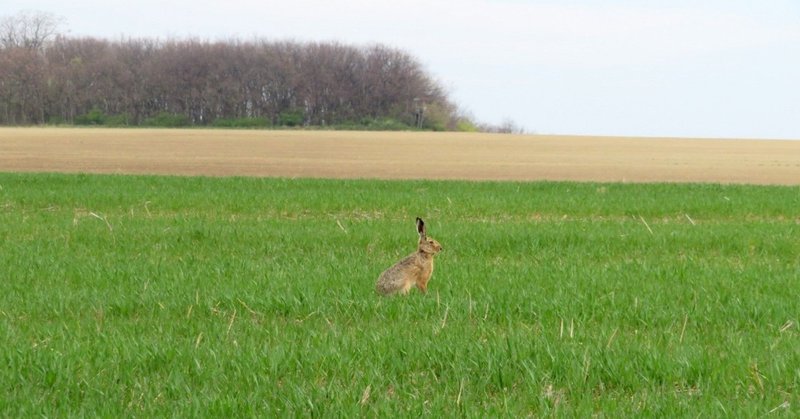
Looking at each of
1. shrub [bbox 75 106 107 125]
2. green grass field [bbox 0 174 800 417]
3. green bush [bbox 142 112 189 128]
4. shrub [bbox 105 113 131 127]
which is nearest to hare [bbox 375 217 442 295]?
green grass field [bbox 0 174 800 417]

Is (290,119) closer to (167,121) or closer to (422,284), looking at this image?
(167,121)

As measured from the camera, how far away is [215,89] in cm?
8506

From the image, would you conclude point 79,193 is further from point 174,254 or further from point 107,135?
point 107,135

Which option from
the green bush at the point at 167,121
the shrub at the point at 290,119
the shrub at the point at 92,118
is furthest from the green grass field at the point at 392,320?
the shrub at the point at 92,118

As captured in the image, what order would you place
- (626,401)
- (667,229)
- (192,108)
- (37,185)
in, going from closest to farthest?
(626,401) → (667,229) → (37,185) → (192,108)

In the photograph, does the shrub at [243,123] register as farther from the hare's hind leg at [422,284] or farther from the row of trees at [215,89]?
the hare's hind leg at [422,284]

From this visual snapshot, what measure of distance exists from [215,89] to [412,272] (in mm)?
78253

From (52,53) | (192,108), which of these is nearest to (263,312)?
(192,108)

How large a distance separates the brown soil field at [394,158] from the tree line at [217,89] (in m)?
22.8

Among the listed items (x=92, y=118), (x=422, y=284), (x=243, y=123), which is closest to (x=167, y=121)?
(x=92, y=118)

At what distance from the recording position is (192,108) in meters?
86.1

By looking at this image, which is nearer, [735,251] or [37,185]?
[735,251]

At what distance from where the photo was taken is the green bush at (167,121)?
83.3 m

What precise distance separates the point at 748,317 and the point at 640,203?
449 inches
